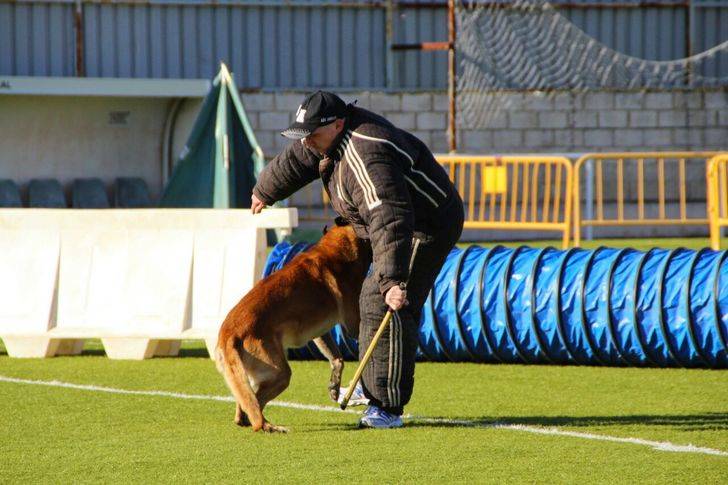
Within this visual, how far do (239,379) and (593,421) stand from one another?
1929 mm

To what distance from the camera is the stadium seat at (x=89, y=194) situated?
21.6 meters

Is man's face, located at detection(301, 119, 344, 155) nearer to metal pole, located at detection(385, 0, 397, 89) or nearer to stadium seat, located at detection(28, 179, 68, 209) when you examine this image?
stadium seat, located at detection(28, 179, 68, 209)

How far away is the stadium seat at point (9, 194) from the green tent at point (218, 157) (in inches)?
202

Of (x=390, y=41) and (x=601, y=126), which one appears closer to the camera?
(x=601, y=126)

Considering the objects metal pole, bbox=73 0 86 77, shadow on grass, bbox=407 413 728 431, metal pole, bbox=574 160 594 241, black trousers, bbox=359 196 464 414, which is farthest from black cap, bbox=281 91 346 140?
metal pole, bbox=73 0 86 77

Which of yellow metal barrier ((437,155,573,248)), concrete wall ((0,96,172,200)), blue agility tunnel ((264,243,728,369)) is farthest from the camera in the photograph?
concrete wall ((0,96,172,200))

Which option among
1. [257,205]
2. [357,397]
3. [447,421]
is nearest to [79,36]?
[257,205]

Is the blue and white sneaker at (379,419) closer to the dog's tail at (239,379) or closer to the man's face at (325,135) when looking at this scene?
the dog's tail at (239,379)

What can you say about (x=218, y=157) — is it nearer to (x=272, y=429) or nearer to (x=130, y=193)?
(x=130, y=193)

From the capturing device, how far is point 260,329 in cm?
681

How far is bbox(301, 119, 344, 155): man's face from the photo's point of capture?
21.6ft

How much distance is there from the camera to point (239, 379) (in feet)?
21.9

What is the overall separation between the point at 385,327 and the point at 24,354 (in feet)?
13.7

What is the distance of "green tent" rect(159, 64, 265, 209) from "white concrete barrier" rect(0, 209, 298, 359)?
233 inches
